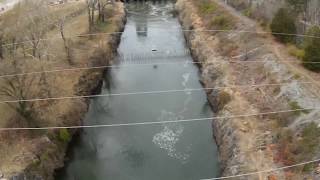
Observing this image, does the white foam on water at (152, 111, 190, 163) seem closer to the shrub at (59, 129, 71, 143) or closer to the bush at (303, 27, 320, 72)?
the shrub at (59, 129, 71, 143)

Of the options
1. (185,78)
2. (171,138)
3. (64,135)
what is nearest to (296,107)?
(171,138)

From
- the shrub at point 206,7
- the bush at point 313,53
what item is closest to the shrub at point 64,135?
the bush at point 313,53

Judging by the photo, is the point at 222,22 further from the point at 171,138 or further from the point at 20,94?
the point at 20,94

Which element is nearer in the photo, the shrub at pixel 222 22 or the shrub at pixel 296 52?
the shrub at pixel 296 52

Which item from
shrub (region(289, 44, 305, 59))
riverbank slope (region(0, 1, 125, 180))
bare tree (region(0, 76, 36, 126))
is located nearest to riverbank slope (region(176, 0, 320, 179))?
shrub (region(289, 44, 305, 59))

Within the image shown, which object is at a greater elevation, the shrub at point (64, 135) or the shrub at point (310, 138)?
the shrub at point (310, 138)

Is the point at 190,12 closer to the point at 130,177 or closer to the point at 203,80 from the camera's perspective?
the point at 203,80

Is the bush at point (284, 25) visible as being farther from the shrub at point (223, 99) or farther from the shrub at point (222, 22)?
the shrub at point (223, 99)
